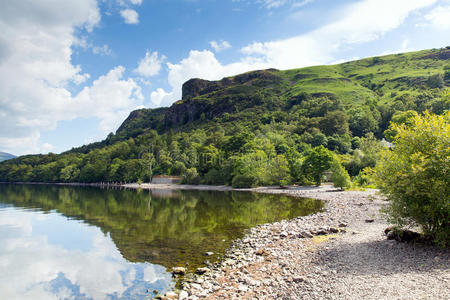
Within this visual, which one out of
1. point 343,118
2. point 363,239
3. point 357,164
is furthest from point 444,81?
point 363,239

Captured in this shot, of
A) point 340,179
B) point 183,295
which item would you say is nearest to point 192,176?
point 340,179

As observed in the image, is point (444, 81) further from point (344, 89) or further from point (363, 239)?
point (363, 239)

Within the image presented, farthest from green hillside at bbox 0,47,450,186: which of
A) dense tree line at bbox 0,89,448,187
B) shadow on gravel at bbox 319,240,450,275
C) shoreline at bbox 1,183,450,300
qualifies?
shoreline at bbox 1,183,450,300

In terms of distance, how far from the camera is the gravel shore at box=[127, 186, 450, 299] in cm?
1016

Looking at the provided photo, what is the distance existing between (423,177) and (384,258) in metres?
4.40

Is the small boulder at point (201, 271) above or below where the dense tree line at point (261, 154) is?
below

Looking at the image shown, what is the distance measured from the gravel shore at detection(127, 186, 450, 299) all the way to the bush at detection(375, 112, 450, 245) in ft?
3.73

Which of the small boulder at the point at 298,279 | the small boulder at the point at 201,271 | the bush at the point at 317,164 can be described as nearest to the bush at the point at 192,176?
the bush at the point at 317,164

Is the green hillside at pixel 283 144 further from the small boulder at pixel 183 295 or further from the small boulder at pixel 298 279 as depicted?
the small boulder at pixel 183 295

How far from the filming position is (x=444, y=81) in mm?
154625

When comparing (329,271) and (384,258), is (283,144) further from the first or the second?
(329,271)

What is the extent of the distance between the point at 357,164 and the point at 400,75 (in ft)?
513

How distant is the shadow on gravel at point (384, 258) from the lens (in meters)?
11.7

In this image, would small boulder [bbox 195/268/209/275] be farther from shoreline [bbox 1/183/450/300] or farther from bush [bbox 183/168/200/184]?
bush [bbox 183/168/200/184]
